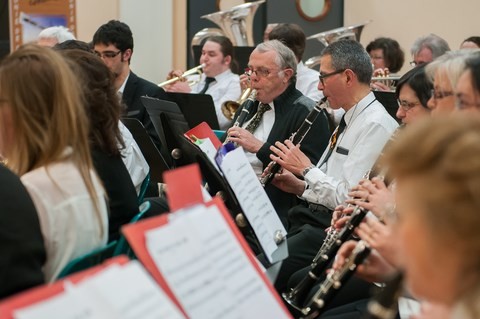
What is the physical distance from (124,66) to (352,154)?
1.94 m

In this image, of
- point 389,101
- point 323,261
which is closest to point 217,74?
Answer: point 389,101

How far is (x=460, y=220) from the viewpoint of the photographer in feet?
3.12

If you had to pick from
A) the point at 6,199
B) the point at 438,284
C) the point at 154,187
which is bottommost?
the point at 154,187

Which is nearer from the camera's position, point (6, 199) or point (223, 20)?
point (6, 199)

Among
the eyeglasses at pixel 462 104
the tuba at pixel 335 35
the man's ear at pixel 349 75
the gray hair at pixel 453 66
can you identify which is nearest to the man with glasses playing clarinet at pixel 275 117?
the man's ear at pixel 349 75

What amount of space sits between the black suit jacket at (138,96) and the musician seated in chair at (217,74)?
1385 mm

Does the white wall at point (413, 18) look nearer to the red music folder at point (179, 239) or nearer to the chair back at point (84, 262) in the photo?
the chair back at point (84, 262)

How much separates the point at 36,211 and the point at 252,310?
596 mm

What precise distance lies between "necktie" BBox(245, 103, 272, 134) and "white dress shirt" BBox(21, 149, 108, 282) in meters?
2.00

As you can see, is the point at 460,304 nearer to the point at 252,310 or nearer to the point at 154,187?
the point at 252,310

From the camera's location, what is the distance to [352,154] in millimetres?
3109

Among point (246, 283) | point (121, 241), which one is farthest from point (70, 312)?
point (121, 241)

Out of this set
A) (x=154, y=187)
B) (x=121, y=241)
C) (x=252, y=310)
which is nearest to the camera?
(x=252, y=310)

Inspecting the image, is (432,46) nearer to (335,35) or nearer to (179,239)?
(335,35)
